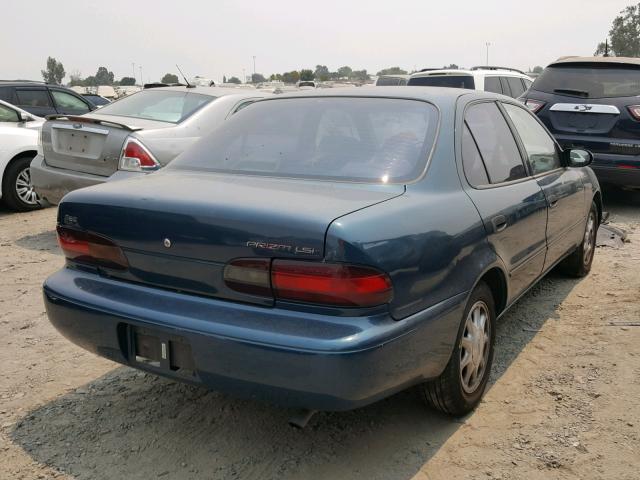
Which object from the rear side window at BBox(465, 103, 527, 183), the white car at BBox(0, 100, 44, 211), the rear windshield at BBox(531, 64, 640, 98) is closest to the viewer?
the rear side window at BBox(465, 103, 527, 183)

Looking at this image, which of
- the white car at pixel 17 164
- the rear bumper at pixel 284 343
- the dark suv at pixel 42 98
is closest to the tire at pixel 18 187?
the white car at pixel 17 164

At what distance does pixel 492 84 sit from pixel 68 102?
7821 mm

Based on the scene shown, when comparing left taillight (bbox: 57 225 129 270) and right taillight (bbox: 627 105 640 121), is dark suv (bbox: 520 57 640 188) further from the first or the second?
left taillight (bbox: 57 225 129 270)

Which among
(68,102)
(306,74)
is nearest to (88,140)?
(68,102)

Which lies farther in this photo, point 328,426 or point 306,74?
point 306,74

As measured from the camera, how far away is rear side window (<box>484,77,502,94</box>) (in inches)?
476

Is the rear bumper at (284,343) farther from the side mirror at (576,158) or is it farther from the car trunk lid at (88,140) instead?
the car trunk lid at (88,140)

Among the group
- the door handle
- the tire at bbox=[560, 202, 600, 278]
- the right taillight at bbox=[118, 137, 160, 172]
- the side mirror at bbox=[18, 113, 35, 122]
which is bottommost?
the tire at bbox=[560, 202, 600, 278]

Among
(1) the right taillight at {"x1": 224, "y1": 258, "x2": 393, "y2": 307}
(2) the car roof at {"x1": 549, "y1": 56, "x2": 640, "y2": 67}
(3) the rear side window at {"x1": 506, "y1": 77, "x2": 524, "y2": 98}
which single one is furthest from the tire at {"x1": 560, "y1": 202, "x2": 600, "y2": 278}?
(3) the rear side window at {"x1": 506, "y1": 77, "x2": 524, "y2": 98}

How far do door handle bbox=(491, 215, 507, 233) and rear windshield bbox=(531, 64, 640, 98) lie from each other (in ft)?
16.1

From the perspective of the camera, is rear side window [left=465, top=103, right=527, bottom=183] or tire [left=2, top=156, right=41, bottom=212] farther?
tire [left=2, top=156, right=41, bottom=212]

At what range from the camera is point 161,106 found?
682 centimetres

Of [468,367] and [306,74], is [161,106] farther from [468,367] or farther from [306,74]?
[306,74]

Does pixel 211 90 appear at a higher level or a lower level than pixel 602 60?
lower
